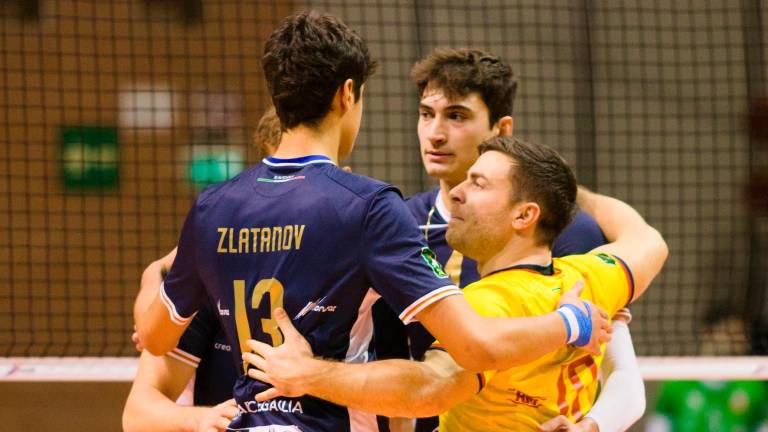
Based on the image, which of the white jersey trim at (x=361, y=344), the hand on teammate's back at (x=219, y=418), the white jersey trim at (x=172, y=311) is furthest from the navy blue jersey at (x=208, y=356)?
the white jersey trim at (x=361, y=344)

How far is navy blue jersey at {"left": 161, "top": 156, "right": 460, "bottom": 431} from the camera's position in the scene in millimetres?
2377

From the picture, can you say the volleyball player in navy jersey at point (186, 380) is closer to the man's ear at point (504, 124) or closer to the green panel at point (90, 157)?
the man's ear at point (504, 124)

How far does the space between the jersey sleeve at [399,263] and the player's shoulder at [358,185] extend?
0.02 metres

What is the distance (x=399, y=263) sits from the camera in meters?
2.35

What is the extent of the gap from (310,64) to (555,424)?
114cm

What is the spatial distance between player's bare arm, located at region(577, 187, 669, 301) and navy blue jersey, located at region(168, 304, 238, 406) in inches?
47.0

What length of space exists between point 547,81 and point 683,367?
414 centimetres

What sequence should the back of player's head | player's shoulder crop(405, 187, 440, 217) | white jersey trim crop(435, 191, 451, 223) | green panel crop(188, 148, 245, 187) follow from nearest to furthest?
the back of player's head
white jersey trim crop(435, 191, 451, 223)
player's shoulder crop(405, 187, 440, 217)
green panel crop(188, 148, 245, 187)

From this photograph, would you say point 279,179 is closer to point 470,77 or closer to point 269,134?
point 269,134

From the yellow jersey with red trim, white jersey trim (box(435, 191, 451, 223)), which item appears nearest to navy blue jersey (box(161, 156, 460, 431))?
the yellow jersey with red trim

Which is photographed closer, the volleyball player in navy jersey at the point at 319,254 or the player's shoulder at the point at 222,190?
the volleyball player in navy jersey at the point at 319,254

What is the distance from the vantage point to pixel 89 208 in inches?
347

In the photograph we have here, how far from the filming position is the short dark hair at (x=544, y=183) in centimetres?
282

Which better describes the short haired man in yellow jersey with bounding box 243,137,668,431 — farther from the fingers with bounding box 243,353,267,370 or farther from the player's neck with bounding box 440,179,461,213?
the player's neck with bounding box 440,179,461,213
